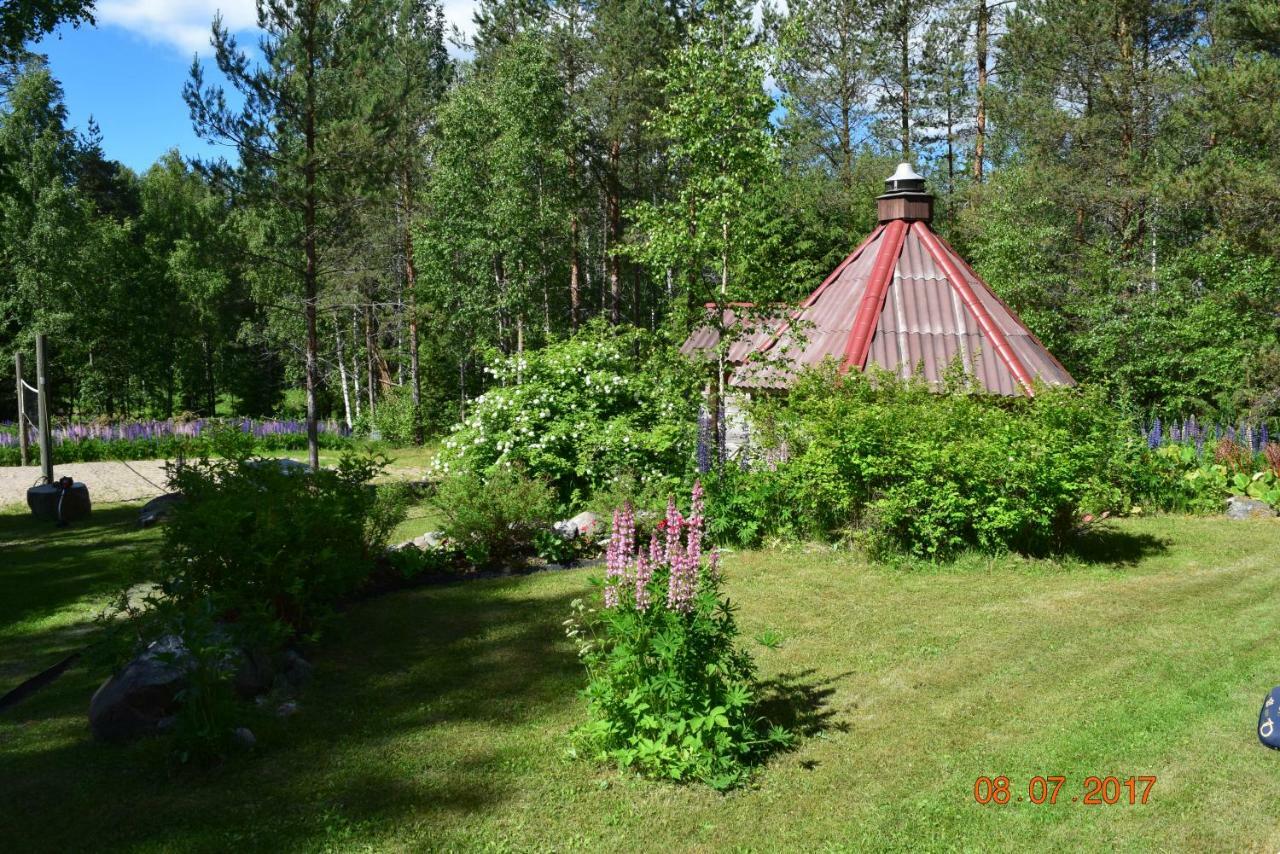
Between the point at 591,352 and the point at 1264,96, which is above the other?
the point at 1264,96

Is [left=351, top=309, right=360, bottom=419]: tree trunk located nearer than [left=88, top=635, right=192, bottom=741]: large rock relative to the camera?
No

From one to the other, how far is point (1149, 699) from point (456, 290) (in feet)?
66.5

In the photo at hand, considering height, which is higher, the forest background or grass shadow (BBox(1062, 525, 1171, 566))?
the forest background

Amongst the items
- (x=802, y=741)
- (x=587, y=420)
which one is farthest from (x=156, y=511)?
(x=802, y=741)

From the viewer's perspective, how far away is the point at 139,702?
465 centimetres

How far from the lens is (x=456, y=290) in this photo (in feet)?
75.4

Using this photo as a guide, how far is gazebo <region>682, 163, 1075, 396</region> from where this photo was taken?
11.2 metres

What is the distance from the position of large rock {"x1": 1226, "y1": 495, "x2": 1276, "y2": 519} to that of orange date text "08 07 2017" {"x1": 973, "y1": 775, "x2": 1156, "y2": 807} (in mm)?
7801

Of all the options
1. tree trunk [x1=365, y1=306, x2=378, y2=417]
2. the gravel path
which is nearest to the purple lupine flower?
the gravel path

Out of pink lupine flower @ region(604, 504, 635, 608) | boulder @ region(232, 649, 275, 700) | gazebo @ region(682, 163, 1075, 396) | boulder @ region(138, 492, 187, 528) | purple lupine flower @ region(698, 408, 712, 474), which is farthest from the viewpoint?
boulder @ region(138, 492, 187, 528)

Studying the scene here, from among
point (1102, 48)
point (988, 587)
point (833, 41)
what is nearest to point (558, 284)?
point (833, 41)

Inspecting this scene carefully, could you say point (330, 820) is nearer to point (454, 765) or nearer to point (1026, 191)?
point (454, 765)

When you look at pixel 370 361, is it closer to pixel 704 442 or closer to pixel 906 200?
pixel 906 200

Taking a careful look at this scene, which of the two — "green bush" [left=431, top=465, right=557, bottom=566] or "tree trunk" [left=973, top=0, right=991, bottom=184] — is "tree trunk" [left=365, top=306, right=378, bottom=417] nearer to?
"tree trunk" [left=973, top=0, right=991, bottom=184]
